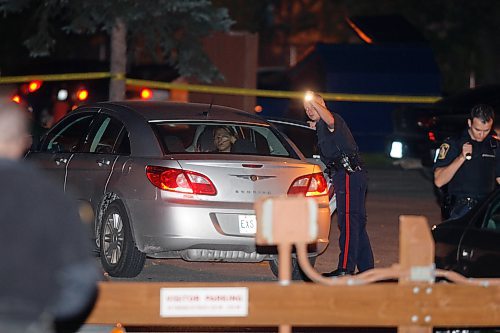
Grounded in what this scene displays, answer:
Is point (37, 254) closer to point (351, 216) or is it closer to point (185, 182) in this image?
point (185, 182)

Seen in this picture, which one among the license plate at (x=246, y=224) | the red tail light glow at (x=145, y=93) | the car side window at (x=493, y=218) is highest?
the red tail light glow at (x=145, y=93)

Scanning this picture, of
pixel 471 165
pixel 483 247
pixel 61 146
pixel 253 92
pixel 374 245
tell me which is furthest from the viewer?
pixel 253 92

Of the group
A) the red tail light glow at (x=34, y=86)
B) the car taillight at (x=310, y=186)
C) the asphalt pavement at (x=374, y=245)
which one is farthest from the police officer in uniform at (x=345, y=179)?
the red tail light glow at (x=34, y=86)

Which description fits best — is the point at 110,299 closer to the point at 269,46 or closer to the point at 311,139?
the point at 311,139

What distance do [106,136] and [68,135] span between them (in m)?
1.00

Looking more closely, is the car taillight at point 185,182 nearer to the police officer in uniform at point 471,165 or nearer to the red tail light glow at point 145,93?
the police officer in uniform at point 471,165

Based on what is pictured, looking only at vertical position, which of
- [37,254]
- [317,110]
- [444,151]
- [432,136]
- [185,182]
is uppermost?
[432,136]

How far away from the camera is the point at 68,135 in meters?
12.1

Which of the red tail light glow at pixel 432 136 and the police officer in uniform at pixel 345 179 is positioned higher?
the red tail light glow at pixel 432 136

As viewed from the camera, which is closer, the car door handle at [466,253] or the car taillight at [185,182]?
the car door handle at [466,253]

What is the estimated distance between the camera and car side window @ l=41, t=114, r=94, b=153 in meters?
11.6

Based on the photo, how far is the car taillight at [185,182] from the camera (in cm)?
1019

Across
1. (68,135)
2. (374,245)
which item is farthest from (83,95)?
(68,135)

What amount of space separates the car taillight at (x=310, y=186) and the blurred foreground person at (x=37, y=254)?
604 centimetres
